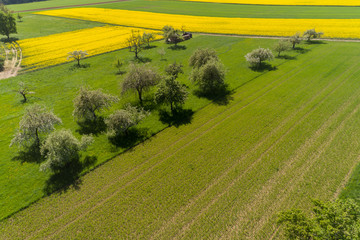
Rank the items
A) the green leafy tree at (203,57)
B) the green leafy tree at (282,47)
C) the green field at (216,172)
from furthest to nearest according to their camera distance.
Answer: the green leafy tree at (282,47) → the green leafy tree at (203,57) → the green field at (216,172)

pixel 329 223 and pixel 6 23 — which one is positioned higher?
pixel 6 23

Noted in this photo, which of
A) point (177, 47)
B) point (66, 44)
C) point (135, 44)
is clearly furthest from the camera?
point (66, 44)

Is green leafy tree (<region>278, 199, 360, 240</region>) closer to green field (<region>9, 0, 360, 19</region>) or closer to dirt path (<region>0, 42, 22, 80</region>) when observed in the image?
dirt path (<region>0, 42, 22, 80</region>)

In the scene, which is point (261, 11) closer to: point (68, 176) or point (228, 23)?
point (228, 23)

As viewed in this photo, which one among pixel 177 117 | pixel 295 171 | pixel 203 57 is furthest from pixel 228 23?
pixel 295 171

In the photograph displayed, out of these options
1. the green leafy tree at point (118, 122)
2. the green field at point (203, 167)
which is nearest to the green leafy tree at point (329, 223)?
the green field at point (203, 167)

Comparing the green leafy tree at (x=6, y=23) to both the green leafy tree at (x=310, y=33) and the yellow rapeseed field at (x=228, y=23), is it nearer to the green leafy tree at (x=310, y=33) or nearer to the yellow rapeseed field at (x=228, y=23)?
the yellow rapeseed field at (x=228, y=23)

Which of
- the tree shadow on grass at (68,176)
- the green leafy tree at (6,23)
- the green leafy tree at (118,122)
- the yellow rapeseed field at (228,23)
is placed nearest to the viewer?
the tree shadow on grass at (68,176)

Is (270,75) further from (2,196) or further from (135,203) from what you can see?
(2,196)
